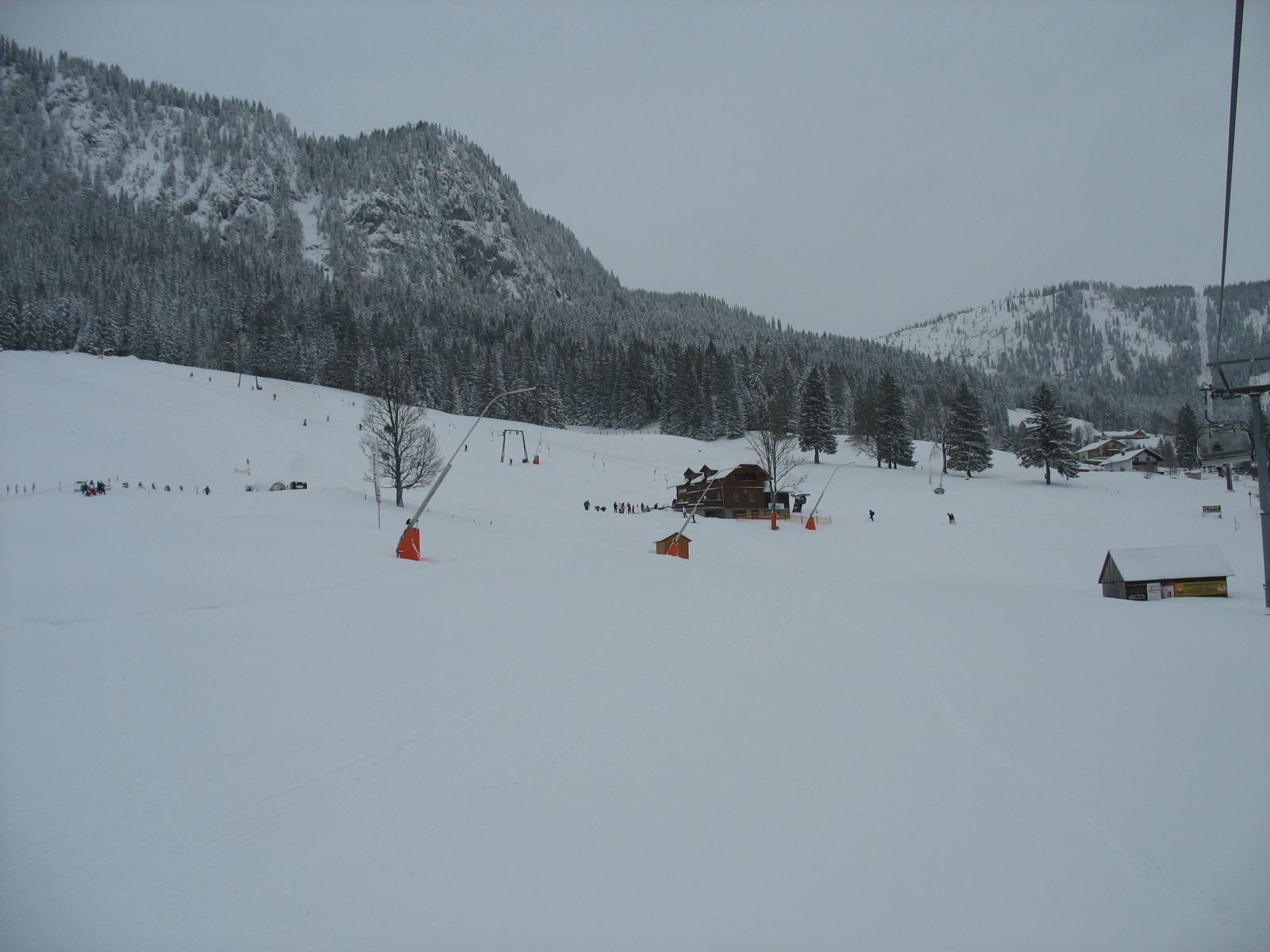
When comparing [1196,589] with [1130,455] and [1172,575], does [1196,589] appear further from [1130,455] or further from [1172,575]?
[1130,455]

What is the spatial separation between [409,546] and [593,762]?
15.1 metres

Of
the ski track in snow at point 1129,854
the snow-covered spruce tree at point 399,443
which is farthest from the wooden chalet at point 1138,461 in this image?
the ski track in snow at point 1129,854

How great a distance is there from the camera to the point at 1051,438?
222 feet

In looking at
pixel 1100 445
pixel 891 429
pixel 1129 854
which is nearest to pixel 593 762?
pixel 1129 854

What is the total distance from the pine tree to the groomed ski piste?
102492 mm

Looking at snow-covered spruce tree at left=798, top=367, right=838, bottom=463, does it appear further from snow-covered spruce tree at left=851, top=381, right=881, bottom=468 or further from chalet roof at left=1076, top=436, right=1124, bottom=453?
chalet roof at left=1076, top=436, right=1124, bottom=453

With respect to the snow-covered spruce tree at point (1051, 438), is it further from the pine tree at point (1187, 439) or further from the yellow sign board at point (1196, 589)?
the yellow sign board at point (1196, 589)

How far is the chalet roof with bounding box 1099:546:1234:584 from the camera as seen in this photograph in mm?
21844

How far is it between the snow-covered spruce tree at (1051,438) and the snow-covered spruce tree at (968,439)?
5.69 m

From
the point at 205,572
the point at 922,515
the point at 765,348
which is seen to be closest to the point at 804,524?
the point at 922,515

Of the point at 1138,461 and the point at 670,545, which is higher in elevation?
the point at 1138,461

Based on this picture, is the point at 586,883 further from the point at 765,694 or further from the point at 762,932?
the point at 765,694

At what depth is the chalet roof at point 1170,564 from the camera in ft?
71.7

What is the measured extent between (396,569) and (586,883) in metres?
14.9
